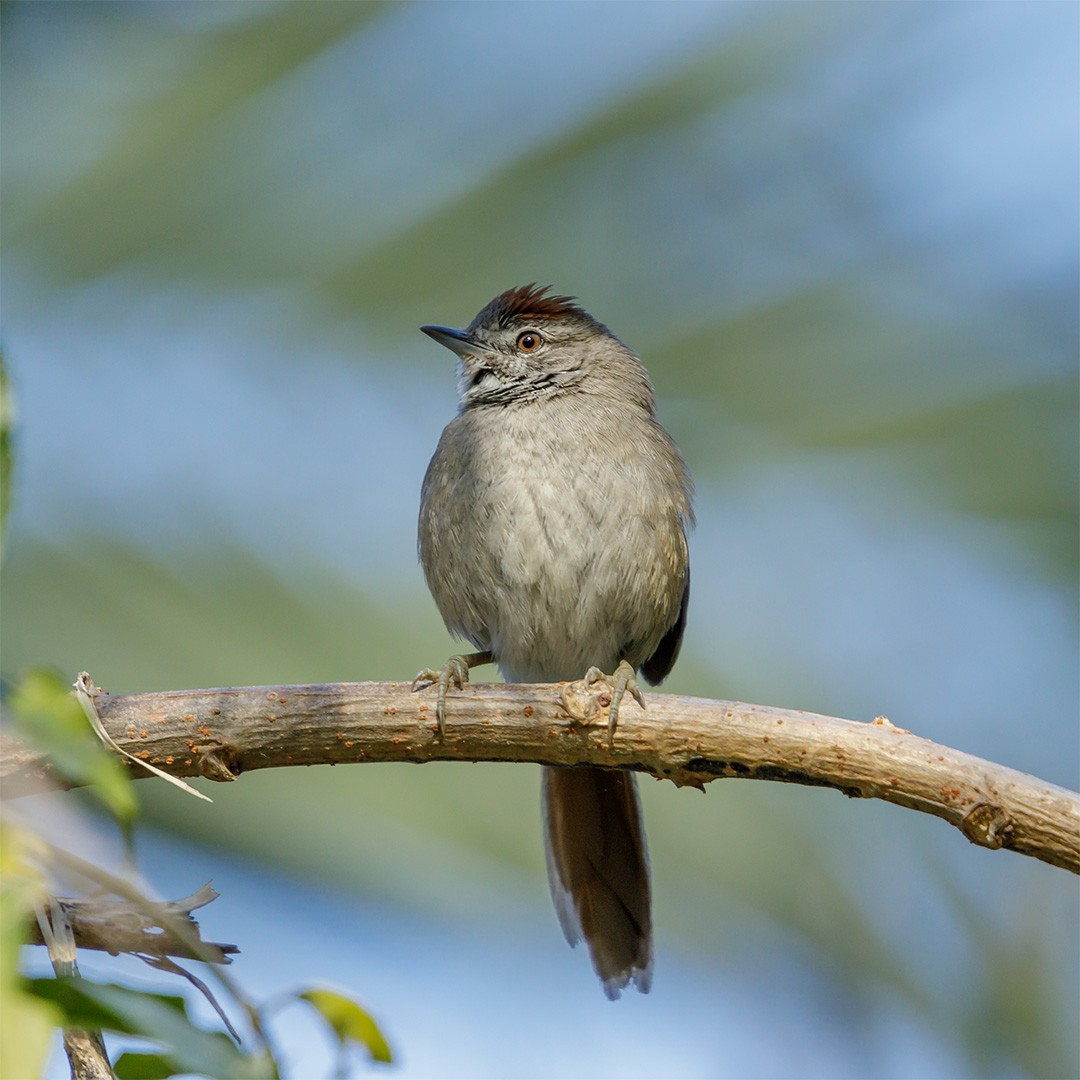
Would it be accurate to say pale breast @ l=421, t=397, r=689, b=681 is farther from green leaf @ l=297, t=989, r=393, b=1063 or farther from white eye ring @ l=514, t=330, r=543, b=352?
green leaf @ l=297, t=989, r=393, b=1063

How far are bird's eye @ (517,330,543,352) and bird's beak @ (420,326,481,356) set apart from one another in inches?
7.9

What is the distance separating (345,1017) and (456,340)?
4.42 metres

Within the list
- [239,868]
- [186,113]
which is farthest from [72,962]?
[186,113]

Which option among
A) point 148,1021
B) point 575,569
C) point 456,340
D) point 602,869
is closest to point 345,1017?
point 148,1021

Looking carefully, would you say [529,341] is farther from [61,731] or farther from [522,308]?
[61,731]

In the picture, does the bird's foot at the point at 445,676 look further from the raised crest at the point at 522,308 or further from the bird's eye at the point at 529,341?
the raised crest at the point at 522,308

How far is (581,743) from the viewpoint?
3211mm

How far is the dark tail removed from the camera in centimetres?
425

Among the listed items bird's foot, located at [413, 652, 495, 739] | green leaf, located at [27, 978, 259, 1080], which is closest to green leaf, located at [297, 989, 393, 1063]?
green leaf, located at [27, 978, 259, 1080]

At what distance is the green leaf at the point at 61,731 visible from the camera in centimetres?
105

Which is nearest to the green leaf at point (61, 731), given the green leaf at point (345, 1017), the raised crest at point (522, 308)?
the green leaf at point (345, 1017)

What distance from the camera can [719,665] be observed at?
20.5 ft

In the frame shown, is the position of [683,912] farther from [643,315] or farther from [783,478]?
[643,315]

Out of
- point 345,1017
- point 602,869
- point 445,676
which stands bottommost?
point 345,1017
